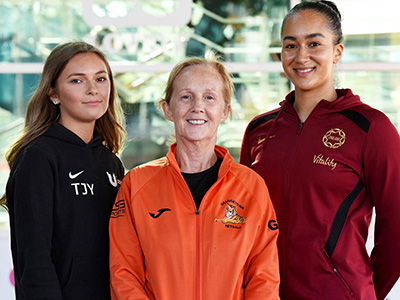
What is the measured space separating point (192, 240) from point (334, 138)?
0.72 m

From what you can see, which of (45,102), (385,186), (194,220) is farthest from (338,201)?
(45,102)

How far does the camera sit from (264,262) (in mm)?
2023

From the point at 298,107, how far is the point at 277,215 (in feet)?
1.64

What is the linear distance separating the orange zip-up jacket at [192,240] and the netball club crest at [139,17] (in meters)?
2.32

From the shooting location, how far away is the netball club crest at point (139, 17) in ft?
13.9

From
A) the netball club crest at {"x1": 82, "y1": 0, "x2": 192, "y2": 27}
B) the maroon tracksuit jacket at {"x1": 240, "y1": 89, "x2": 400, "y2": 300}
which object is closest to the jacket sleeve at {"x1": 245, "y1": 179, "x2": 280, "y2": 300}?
the maroon tracksuit jacket at {"x1": 240, "y1": 89, "x2": 400, "y2": 300}

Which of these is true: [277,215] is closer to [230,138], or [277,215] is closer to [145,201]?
[145,201]

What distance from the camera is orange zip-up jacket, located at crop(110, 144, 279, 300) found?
1980 millimetres

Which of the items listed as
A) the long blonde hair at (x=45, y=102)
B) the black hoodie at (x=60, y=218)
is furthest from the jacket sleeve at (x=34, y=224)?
the long blonde hair at (x=45, y=102)

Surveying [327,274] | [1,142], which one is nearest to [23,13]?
[1,142]

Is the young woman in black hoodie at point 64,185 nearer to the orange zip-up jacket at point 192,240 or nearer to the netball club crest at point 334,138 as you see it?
the orange zip-up jacket at point 192,240

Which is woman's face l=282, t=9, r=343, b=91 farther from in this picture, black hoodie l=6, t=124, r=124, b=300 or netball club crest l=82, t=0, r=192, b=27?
netball club crest l=82, t=0, r=192, b=27

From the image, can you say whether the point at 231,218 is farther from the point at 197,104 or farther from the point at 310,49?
the point at 310,49

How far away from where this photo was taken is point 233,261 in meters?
1.99
